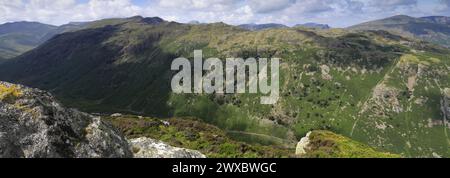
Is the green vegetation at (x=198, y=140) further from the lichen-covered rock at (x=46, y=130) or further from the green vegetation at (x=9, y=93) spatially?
the green vegetation at (x=9, y=93)

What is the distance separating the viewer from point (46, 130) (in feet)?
77.5

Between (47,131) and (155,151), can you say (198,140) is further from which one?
(47,131)

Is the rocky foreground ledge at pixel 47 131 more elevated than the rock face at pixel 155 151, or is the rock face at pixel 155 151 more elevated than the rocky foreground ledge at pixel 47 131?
the rocky foreground ledge at pixel 47 131

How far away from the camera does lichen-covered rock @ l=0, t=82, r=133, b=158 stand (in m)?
22.9

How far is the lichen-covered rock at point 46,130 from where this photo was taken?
2289 cm

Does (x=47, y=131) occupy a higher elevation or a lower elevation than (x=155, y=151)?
higher

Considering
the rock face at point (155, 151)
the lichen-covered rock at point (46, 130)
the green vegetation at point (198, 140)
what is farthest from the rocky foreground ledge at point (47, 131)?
the green vegetation at point (198, 140)

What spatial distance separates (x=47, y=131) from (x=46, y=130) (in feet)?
0.28

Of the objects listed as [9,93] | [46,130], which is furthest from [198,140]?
[46,130]
